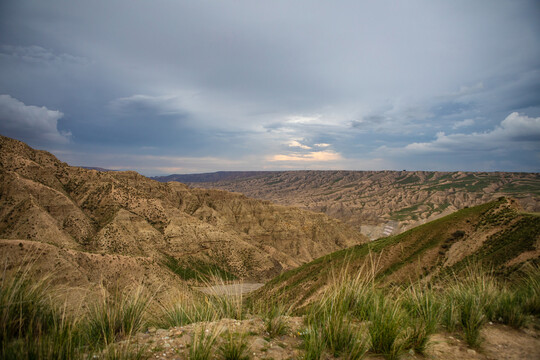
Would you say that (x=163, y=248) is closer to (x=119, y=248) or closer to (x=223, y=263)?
(x=119, y=248)

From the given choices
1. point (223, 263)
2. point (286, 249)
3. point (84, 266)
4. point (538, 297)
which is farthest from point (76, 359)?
point (286, 249)

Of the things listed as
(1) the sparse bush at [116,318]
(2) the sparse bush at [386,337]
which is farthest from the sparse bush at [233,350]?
(2) the sparse bush at [386,337]

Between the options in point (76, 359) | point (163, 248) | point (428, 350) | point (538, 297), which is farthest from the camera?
point (163, 248)

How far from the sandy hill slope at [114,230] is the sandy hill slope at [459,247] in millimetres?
20450

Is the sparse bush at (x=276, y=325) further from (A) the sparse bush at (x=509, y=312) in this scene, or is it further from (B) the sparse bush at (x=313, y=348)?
(A) the sparse bush at (x=509, y=312)

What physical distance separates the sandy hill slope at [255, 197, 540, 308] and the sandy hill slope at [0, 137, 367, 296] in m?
20.4

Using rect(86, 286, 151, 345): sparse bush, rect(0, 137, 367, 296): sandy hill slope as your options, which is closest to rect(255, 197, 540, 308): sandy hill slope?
rect(86, 286, 151, 345): sparse bush

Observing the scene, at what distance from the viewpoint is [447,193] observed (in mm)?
169125

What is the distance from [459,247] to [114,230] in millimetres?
55622

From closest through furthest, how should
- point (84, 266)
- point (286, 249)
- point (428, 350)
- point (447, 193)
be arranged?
point (428, 350)
point (84, 266)
point (286, 249)
point (447, 193)

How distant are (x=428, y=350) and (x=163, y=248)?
6095 cm

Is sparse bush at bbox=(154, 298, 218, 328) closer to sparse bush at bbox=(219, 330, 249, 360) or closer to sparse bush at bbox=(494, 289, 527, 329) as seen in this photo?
sparse bush at bbox=(219, 330, 249, 360)

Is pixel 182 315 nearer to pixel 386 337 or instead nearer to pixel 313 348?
pixel 313 348

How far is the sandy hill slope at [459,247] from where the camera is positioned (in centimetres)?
1988
